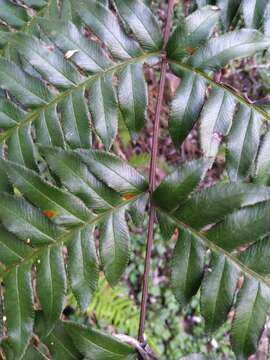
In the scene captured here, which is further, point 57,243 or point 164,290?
point 164,290

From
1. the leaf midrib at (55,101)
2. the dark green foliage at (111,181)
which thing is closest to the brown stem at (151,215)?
the dark green foliage at (111,181)

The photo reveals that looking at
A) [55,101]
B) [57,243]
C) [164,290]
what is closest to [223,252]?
[57,243]

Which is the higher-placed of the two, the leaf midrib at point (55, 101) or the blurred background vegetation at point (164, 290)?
the leaf midrib at point (55, 101)

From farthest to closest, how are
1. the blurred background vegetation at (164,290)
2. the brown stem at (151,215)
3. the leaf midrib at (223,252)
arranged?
the blurred background vegetation at (164,290) → the brown stem at (151,215) → the leaf midrib at (223,252)

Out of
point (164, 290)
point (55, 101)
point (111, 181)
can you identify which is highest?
point (55, 101)

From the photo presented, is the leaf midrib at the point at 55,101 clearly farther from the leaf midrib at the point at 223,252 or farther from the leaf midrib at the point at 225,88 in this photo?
the leaf midrib at the point at 223,252

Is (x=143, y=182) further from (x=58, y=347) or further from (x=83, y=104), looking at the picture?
(x=58, y=347)

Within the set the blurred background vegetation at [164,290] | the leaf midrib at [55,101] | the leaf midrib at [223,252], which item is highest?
the leaf midrib at [55,101]

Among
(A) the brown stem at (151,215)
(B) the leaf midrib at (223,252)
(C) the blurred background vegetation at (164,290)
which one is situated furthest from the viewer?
(C) the blurred background vegetation at (164,290)

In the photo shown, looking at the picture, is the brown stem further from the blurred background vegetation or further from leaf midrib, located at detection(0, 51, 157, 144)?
the blurred background vegetation

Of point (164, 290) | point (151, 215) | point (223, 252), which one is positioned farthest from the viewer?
point (164, 290)

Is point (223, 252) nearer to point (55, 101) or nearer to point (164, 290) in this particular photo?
point (55, 101)

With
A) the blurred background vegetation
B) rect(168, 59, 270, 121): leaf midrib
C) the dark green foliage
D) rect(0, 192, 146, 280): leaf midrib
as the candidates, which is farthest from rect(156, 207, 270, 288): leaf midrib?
the blurred background vegetation

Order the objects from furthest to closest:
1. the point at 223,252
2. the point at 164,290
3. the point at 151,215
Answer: the point at 164,290, the point at 151,215, the point at 223,252
